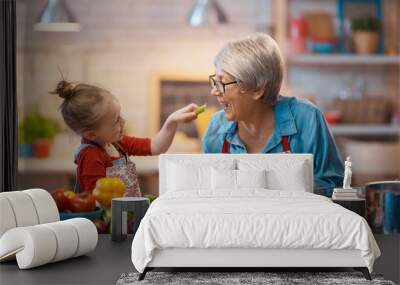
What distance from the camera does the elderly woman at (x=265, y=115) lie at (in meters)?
6.30

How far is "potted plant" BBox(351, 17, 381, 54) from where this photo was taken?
7.06 metres

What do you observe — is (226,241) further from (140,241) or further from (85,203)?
(85,203)

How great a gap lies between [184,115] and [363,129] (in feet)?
5.26

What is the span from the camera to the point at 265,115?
6.38 meters

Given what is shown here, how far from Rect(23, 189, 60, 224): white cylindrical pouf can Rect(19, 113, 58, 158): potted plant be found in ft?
5.11

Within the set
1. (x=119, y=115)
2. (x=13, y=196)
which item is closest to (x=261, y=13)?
(x=119, y=115)

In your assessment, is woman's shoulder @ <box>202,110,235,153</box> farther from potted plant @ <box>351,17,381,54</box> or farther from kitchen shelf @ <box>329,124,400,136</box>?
potted plant @ <box>351,17,381,54</box>

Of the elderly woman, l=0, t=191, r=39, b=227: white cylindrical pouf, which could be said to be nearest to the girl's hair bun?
the elderly woman

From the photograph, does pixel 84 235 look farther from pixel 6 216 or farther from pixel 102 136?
pixel 102 136

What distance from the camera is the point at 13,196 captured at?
16.8ft

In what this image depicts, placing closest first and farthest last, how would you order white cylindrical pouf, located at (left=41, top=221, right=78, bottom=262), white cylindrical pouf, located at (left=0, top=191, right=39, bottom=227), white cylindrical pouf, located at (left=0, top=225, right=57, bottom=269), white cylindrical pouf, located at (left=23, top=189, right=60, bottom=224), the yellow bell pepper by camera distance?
white cylindrical pouf, located at (left=0, top=225, right=57, bottom=269), white cylindrical pouf, located at (left=41, top=221, right=78, bottom=262), white cylindrical pouf, located at (left=0, top=191, right=39, bottom=227), white cylindrical pouf, located at (left=23, top=189, right=60, bottom=224), the yellow bell pepper

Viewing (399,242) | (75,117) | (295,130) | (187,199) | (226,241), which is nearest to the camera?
(226,241)

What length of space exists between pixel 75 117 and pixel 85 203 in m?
0.83

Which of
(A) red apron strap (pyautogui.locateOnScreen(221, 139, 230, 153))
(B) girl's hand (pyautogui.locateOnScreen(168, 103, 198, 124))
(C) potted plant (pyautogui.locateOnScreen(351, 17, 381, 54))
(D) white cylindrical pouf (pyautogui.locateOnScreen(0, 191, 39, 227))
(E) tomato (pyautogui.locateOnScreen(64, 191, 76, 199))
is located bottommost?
(E) tomato (pyautogui.locateOnScreen(64, 191, 76, 199))
